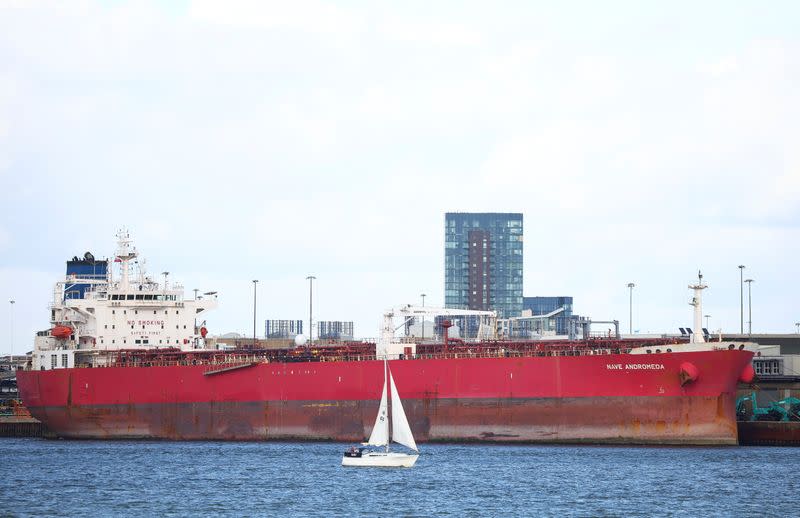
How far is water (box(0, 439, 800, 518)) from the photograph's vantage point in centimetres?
3938

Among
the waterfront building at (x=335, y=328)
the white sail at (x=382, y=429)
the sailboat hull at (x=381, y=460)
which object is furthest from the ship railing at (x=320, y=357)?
the waterfront building at (x=335, y=328)

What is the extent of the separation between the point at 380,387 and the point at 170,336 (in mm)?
13024

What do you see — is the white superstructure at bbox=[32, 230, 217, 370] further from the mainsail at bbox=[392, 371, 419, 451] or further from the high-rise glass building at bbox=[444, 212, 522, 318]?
the high-rise glass building at bbox=[444, 212, 522, 318]

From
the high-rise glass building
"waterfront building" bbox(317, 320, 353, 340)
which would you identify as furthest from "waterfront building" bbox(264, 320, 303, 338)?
the high-rise glass building

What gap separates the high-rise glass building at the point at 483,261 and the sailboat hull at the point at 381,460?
334 ft

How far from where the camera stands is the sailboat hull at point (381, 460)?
4828 centimetres

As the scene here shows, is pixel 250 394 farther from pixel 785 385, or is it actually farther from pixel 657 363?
pixel 785 385

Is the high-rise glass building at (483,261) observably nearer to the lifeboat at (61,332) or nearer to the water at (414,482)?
the lifeboat at (61,332)

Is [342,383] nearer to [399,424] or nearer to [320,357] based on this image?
[320,357]

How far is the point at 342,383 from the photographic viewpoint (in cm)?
5678

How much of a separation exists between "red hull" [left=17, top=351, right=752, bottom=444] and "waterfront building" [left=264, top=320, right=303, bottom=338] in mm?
45967

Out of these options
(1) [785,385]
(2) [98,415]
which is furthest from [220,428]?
(1) [785,385]

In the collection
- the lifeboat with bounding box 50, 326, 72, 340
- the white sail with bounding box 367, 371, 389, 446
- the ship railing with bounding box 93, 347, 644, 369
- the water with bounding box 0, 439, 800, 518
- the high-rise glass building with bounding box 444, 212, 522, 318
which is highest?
the high-rise glass building with bounding box 444, 212, 522, 318

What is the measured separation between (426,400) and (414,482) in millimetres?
11006
